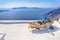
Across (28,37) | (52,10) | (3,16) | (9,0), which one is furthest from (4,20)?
(52,10)

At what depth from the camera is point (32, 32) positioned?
1.56 m

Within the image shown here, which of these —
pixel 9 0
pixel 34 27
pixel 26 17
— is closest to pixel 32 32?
pixel 34 27

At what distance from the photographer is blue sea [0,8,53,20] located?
1.65 m

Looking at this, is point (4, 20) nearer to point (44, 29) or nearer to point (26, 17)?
point (26, 17)

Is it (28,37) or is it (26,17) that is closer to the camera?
(28,37)

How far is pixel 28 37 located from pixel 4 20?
39 centimetres

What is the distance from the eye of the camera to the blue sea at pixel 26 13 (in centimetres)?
165

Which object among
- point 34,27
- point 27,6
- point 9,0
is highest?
point 9,0

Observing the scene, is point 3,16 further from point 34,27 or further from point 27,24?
point 34,27

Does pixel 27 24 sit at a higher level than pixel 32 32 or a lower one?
higher

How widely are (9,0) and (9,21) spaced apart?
27cm

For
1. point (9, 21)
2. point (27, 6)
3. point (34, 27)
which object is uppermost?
point (27, 6)

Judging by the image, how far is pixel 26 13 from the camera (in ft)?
5.42

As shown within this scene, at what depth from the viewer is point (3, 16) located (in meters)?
1.64
